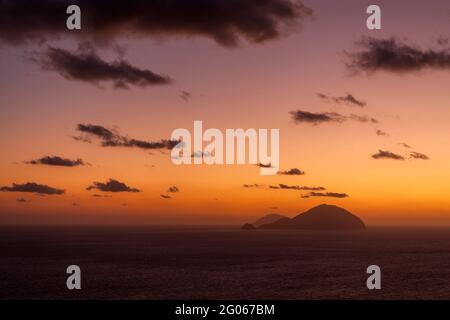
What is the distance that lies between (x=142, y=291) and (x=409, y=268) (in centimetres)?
6410

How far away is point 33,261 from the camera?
114438mm

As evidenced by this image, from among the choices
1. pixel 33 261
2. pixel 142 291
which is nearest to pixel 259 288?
pixel 142 291

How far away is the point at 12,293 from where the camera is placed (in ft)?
224
